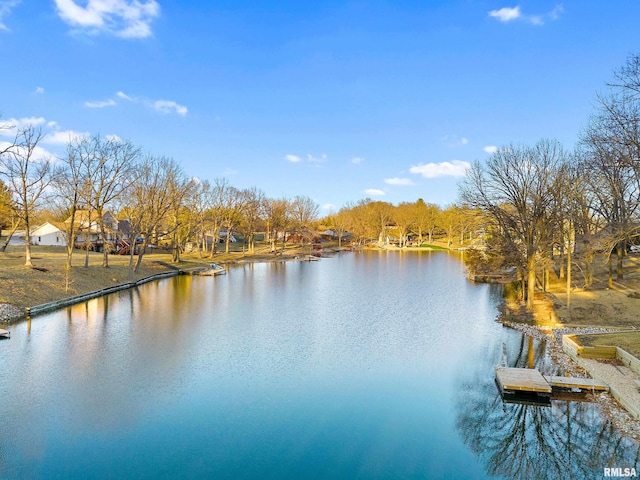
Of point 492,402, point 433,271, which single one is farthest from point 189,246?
point 492,402

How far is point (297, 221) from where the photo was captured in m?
94.5

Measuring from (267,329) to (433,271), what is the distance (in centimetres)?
3364

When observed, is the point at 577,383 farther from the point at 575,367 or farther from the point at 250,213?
the point at 250,213

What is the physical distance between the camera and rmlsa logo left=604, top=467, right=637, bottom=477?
1041 cm

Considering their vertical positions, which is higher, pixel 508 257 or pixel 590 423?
pixel 508 257

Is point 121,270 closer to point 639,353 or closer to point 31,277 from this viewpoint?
point 31,277

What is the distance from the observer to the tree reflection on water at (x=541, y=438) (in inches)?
429

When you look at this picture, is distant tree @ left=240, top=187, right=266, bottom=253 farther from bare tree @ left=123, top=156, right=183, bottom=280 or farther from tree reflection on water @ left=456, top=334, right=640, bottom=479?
tree reflection on water @ left=456, top=334, right=640, bottom=479

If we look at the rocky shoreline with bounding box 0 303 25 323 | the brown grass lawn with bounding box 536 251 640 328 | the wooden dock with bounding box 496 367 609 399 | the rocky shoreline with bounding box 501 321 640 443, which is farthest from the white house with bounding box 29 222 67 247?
the wooden dock with bounding box 496 367 609 399

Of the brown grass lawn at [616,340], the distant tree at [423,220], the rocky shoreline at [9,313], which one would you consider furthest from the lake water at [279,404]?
the distant tree at [423,220]

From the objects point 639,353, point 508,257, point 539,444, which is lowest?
point 539,444

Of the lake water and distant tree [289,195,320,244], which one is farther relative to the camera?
distant tree [289,195,320,244]

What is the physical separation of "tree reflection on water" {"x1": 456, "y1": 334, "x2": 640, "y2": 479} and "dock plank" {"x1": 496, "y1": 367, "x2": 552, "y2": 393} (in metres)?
0.53

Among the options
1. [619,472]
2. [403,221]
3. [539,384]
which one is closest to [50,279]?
[539,384]
